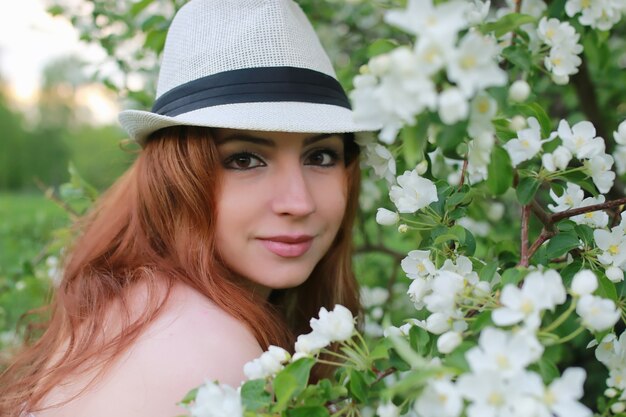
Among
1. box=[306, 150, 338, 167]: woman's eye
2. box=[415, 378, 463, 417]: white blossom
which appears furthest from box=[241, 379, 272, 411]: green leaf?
box=[306, 150, 338, 167]: woman's eye

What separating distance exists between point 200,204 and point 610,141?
1.77 meters

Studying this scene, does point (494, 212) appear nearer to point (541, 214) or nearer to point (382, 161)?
point (382, 161)

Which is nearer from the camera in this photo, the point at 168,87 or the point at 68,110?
the point at 168,87

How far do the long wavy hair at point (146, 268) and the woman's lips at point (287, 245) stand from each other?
127 mm

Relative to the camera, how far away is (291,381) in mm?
1017

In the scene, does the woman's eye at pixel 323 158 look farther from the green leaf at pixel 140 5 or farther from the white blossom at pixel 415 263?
the green leaf at pixel 140 5

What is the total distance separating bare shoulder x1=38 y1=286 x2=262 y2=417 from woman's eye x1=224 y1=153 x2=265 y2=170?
0.39 m

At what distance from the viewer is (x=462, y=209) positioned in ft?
4.41

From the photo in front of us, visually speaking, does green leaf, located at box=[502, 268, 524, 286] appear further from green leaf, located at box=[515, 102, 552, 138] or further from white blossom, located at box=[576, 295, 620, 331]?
green leaf, located at box=[515, 102, 552, 138]

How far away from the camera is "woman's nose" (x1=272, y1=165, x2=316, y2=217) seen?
1.65m

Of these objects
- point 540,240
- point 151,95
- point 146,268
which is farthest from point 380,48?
point 151,95

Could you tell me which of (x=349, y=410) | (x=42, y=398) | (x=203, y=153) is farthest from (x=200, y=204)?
(x=349, y=410)

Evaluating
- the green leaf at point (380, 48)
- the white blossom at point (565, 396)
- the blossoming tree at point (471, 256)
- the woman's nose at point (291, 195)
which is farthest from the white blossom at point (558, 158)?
the woman's nose at point (291, 195)

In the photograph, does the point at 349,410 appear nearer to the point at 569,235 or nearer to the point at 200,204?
the point at 569,235
